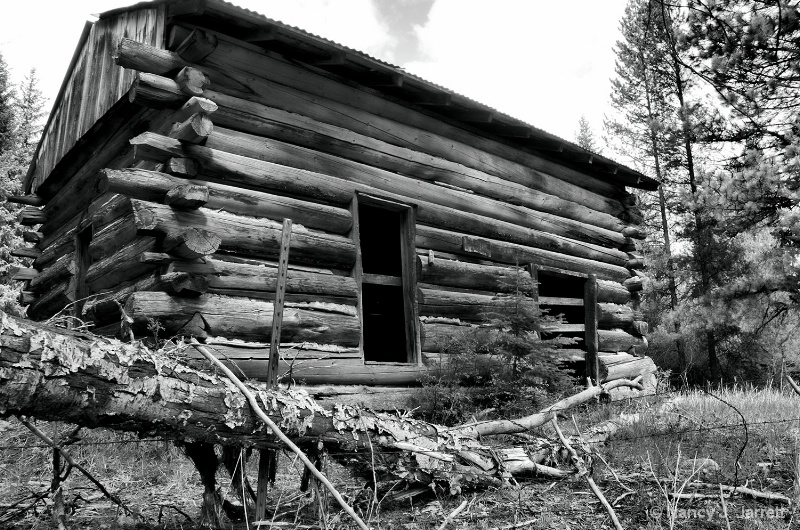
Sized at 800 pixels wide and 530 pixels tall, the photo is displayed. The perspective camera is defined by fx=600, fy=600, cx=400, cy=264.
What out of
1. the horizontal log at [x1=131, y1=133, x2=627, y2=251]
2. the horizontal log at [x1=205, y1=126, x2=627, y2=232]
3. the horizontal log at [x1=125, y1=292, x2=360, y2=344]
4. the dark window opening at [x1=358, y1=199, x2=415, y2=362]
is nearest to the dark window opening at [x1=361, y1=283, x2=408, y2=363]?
the dark window opening at [x1=358, y1=199, x2=415, y2=362]

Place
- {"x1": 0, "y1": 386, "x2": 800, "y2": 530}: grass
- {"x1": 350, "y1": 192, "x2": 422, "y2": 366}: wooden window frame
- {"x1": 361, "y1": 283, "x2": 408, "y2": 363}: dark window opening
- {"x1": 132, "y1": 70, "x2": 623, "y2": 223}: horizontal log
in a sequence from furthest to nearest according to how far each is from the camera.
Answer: {"x1": 361, "y1": 283, "x2": 408, "y2": 363}: dark window opening < {"x1": 350, "y1": 192, "x2": 422, "y2": 366}: wooden window frame < {"x1": 132, "y1": 70, "x2": 623, "y2": 223}: horizontal log < {"x1": 0, "y1": 386, "x2": 800, "y2": 530}: grass

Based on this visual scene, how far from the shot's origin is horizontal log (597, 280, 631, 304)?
10648 millimetres

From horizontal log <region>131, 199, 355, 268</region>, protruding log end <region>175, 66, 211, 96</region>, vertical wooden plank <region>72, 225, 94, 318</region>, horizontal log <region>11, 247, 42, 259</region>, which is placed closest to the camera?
horizontal log <region>131, 199, 355, 268</region>

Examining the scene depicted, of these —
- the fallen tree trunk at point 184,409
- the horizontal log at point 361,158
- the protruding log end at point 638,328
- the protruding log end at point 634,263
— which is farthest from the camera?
the protruding log end at point 634,263

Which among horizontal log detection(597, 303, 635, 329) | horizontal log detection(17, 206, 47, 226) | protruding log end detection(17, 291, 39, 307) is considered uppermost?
horizontal log detection(17, 206, 47, 226)

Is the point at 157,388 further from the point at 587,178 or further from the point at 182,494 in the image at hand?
the point at 587,178

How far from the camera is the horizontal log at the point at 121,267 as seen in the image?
20.4 ft

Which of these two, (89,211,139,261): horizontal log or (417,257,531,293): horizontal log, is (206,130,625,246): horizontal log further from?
(89,211,139,261): horizontal log

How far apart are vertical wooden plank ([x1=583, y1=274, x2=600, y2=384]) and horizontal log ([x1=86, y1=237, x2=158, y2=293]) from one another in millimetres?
7319

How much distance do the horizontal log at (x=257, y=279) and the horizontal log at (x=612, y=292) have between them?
555 cm

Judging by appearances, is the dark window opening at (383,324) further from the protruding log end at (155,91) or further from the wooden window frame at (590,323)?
the protruding log end at (155,91)

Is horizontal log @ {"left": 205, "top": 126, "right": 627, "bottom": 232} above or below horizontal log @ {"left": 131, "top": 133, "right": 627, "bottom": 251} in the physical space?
above

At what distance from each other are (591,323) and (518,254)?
234cm

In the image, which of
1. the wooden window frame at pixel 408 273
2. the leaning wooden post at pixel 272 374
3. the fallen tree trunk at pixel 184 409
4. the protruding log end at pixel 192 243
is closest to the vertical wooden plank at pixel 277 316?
the leaning wooden post at pixel 272 374
